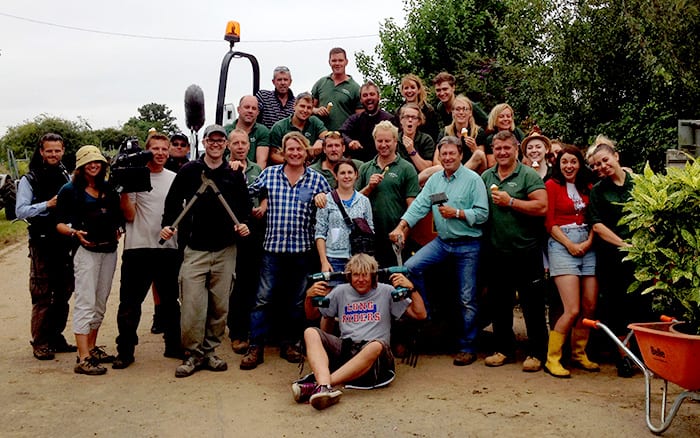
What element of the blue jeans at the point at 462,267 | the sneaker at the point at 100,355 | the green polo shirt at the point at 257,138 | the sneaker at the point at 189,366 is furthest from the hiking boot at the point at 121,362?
the blue jeans at the point at 462,267

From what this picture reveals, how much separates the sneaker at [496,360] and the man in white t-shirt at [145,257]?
10.0 feet

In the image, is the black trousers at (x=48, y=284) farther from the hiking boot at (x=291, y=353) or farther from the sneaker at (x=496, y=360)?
the sneaker at (x=496, y=360)

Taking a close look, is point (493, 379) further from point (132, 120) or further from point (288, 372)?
point (132, 120)

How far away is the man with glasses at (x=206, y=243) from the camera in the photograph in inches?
263

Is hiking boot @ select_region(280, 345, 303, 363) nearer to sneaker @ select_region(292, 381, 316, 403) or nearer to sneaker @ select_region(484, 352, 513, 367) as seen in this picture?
sneaker @ select_region(292, 381, 316, 403)

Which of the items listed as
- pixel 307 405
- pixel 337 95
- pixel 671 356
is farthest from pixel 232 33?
pixel 671 356

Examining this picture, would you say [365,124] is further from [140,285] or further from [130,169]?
[140,285]

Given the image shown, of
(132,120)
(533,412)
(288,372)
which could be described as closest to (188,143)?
(288,372)

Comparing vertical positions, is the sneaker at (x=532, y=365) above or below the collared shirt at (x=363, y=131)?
below

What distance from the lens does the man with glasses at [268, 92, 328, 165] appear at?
848 centimetres

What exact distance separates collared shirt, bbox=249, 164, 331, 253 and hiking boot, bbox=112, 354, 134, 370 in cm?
170

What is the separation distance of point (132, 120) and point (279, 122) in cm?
8710

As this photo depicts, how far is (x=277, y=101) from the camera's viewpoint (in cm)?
945

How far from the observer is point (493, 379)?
6477 mm
